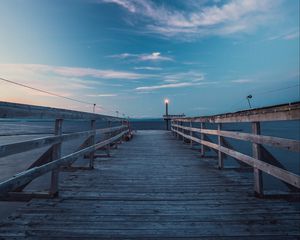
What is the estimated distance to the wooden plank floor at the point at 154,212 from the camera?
216 centimetres

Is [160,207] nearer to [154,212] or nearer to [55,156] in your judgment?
[154,212]

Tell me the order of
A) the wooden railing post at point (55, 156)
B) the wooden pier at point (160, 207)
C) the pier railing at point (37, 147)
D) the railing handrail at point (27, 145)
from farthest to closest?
the wooden railing post at point (55, 156)
the wooden pier at point (160, 207)
the pier railing at point (37, 147)
the railing handrail at point (27, 145)

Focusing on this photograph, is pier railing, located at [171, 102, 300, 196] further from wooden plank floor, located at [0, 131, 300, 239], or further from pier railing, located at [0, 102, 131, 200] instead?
pier railing, located at [0, 102, 131, 200]

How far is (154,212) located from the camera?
106 inches

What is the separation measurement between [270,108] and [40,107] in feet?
10.6

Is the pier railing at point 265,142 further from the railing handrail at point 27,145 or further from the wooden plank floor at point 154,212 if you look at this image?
the railing handrail at point 27,145

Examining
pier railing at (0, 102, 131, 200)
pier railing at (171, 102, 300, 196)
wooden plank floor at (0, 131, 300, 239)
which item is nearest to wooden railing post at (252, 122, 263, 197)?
pier railing at (171, 102, 300, 196)

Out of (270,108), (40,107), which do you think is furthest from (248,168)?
(40,107)

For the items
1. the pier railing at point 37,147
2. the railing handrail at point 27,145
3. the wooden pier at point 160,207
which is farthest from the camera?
the wooden pier at point 160,207

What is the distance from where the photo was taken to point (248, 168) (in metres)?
4.88

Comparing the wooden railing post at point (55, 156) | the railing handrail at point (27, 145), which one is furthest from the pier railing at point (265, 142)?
the wooden railing post at point (55, 156)

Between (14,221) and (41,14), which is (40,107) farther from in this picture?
(41,14)

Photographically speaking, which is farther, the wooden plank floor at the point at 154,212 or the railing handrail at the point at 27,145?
the wooden plank floor at the point at 154,212

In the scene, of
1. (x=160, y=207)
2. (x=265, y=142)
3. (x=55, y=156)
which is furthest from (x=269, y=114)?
(x=55, y=156)
